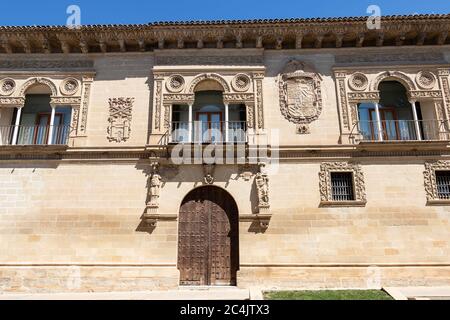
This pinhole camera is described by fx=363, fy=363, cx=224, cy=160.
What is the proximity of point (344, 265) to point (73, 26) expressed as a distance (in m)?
11.7

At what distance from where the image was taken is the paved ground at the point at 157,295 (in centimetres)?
898

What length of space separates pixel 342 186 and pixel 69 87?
971cm

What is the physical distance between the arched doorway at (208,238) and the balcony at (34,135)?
482 cm

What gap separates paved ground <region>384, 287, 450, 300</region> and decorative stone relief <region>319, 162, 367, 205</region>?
8.97ft

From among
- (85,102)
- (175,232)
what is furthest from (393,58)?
(85,102)

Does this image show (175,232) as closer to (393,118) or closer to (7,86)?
(7,86)

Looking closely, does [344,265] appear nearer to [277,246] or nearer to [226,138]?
A: [277,246]

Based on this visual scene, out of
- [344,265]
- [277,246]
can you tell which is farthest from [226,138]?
[344,265]

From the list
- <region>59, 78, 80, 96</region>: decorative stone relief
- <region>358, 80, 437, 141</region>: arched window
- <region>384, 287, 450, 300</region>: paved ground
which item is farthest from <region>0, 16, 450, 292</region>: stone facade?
<region>384, 287, 450, 300</region>: paved ground

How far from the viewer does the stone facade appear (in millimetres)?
10672

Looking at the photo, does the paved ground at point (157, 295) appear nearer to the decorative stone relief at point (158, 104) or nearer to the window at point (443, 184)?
the decorative stone relief at point (158, 104)

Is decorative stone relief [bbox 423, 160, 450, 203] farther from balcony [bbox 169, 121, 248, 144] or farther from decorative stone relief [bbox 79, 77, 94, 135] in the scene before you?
decorative stone relief [bbox 79, 77, 94, 135]

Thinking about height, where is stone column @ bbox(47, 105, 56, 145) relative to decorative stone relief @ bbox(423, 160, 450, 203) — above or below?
above

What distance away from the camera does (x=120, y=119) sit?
12164mm
